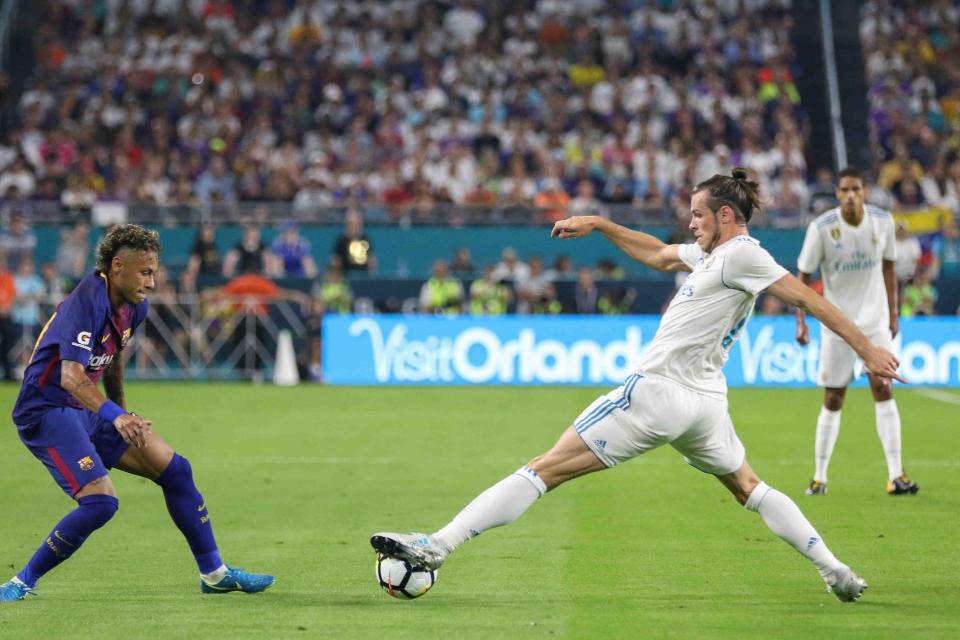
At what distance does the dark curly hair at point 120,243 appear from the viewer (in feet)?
22.9

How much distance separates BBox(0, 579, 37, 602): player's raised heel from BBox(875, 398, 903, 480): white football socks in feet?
21.7

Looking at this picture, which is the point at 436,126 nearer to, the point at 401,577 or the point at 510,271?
the point at 510,271

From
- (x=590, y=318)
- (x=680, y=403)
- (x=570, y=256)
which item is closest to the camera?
(x=680, y=403)

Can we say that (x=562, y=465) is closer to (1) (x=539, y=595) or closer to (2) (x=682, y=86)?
(1) (x=539, y=595)

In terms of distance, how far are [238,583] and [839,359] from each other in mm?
5615

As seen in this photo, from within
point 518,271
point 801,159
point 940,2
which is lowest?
point 518,271

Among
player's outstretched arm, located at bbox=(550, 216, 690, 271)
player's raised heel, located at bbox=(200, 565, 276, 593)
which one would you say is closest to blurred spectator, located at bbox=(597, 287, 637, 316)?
player's outstretched arm, located at bbox=(550, 216, 690, 271)

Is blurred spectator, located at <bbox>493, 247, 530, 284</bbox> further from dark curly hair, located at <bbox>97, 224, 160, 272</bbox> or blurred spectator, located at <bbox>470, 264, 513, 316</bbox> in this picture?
dark curly hair, located at <bbox>97, 224, 160, 272</bbox>

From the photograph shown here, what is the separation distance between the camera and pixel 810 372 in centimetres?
2212

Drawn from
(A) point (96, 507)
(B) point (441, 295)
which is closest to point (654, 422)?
(A) point (96, 507)

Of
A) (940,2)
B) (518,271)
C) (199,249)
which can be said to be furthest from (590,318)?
(940,2)

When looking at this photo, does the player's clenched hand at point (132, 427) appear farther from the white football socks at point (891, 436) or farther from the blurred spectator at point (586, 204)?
the blurred spectator at point (586, 204)

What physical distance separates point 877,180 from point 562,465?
21.7 m

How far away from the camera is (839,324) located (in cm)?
651
